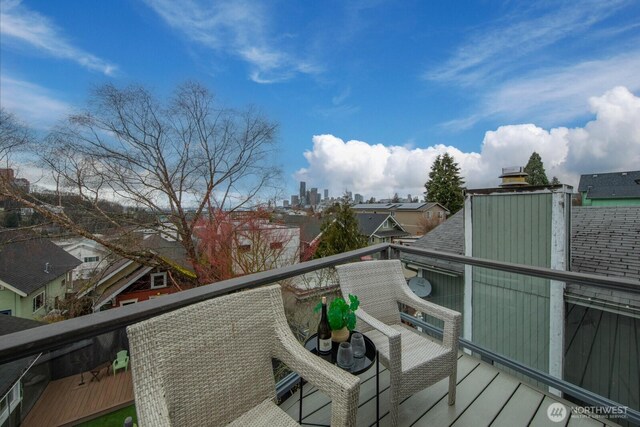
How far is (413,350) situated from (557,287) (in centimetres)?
149

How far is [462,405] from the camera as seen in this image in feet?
5.93

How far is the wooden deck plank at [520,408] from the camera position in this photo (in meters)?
1.68

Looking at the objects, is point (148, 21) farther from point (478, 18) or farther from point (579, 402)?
point (579, 402)

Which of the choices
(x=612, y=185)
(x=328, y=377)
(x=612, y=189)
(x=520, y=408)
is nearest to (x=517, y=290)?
(x=520, y=408)

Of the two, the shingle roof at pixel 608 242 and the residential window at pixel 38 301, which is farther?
the residential window at pixel 38 301

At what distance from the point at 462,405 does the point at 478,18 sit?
8596mm

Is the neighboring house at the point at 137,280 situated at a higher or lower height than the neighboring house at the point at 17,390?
lower

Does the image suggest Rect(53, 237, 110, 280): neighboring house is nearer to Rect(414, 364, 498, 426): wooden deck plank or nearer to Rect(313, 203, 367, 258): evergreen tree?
Rect(313, 203, 367, 258): evergreen tree

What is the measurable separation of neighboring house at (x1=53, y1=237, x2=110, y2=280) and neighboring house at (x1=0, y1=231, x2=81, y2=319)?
0.15 m

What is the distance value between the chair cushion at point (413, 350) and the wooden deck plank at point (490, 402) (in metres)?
0.40

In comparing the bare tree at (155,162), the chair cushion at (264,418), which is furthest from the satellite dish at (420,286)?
the bare tree at (155,162)

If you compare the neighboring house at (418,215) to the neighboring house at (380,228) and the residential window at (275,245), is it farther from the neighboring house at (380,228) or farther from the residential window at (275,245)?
the residential window at (275,245)

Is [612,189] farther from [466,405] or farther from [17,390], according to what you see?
[17,390]

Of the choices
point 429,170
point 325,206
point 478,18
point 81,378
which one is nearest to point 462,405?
point 81,378
